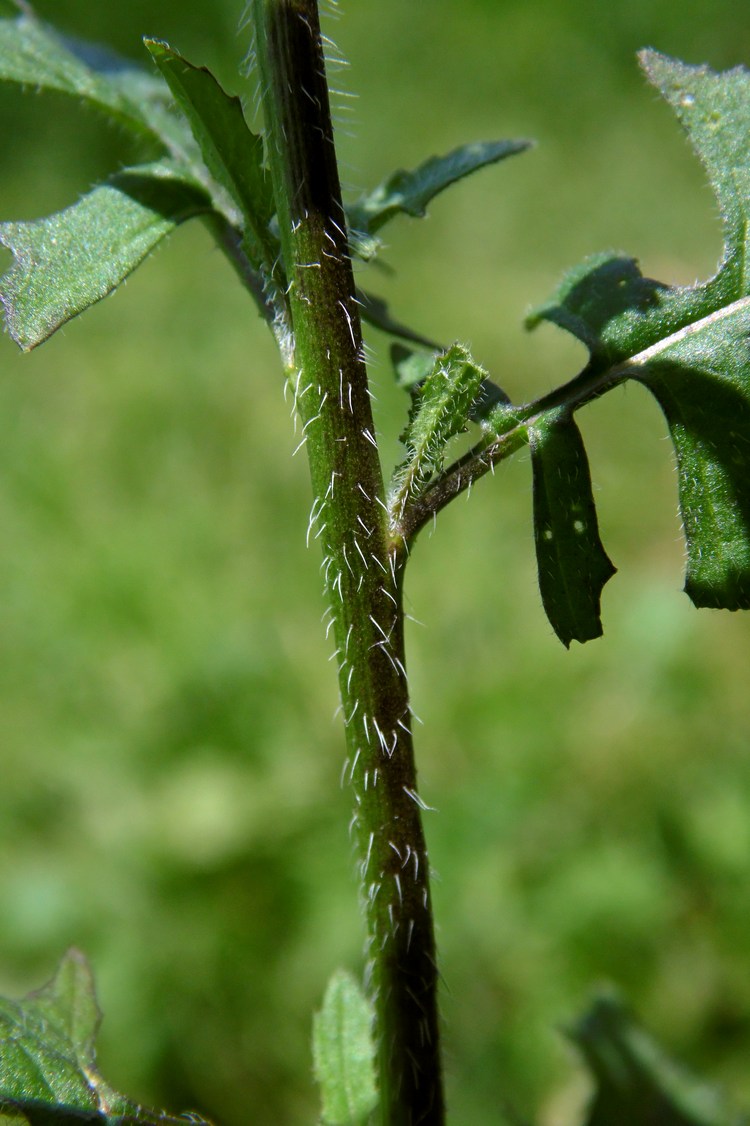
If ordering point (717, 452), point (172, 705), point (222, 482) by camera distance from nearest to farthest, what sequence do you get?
point (717, 452) → point (172, 705) → point (222, 482)

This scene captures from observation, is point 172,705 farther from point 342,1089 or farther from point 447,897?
point 342,1089

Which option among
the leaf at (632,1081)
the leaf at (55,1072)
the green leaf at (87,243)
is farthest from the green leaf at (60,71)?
the leaf at (632,1081)

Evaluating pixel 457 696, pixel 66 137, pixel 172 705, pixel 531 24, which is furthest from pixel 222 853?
pixel 531 24

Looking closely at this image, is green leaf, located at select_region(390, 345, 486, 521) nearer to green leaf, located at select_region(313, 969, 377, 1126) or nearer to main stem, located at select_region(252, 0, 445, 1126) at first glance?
main stem, located at select_region(252, 0, 445, 1126)

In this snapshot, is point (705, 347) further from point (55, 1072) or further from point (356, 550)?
point (55, 1072)

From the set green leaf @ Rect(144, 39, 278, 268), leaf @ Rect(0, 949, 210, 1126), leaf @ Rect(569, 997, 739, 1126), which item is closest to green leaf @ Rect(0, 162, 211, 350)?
green leaf @ Rect(144, 39, 278, 268)

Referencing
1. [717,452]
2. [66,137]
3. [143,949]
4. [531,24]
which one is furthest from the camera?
[531,24]
